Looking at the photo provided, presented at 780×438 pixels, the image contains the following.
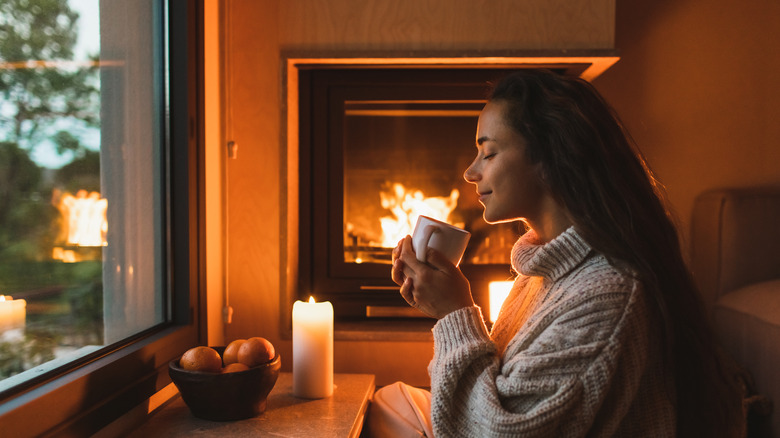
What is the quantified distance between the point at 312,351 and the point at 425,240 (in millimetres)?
507

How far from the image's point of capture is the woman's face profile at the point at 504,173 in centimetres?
98

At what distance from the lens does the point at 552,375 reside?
801 mm

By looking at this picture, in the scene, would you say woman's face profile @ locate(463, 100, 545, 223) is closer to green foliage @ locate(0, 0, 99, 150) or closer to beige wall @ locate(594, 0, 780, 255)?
green foliage @ locate(0, 0, 99, 150)

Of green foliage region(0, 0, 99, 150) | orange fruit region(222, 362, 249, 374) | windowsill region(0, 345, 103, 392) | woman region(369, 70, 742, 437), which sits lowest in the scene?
orange fruit region(222, 362, 249, 374)

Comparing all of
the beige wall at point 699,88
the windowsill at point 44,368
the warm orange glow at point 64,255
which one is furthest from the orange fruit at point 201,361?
the beige wall at point 699,88

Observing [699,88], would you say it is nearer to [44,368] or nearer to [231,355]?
[231,355]

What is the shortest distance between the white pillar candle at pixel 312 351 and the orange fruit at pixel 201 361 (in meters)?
0.25

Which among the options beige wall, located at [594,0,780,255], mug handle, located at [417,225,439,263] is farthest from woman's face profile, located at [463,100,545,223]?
beige wall, located at [594,0,780,255]

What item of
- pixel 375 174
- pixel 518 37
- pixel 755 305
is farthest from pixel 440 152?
pixel 755 305

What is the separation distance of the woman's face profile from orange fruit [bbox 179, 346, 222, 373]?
59 centimetres

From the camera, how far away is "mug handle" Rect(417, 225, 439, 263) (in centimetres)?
100

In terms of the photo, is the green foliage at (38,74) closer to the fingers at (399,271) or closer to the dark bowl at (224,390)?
the dark bowl at (224,390)

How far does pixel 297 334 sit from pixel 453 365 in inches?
22.6

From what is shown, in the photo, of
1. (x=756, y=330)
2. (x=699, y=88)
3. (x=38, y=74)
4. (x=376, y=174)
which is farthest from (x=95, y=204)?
(x=699, y=88)
